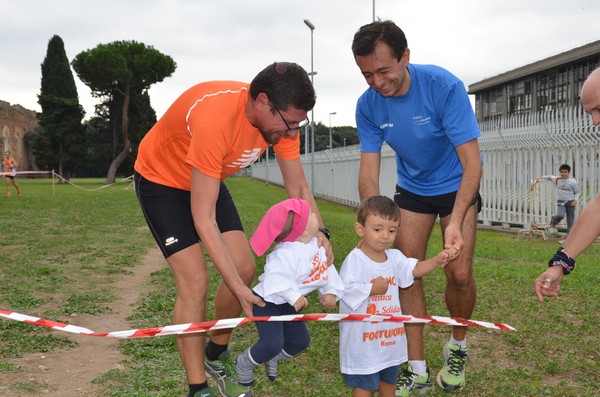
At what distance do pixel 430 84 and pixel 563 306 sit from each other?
3.71m

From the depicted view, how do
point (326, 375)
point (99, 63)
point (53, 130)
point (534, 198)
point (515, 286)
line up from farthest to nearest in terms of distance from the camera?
point (53, 130), point (99, 63), point (534, 198), point (515, 286), point (326, 375)

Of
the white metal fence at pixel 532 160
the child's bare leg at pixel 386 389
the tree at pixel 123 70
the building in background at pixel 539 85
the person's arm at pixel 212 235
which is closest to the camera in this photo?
the person's arm at pixel 212 235

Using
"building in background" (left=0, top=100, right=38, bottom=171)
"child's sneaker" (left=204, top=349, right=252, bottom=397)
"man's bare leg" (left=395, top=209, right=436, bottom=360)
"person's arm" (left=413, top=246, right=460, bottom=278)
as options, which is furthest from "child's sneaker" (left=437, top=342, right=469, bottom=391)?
"building in background" (left=0, top=100, right=38, bottom=171)

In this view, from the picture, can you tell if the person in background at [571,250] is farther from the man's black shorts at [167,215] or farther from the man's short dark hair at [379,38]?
the man's black shorts at [167,215]

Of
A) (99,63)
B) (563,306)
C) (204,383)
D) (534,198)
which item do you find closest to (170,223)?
(204,383)

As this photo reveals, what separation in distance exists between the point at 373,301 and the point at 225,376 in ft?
3.96

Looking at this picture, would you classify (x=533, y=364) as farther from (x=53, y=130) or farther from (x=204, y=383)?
(x=53, y=130)

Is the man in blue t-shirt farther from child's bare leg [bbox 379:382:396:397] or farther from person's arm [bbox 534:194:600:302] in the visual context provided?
person's arm [bbox 534:194:600:302]

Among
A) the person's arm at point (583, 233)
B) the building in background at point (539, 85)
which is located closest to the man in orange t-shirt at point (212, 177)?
the person's arm at point (583, 233)

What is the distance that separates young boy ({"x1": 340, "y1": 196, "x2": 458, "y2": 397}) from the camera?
357 cm

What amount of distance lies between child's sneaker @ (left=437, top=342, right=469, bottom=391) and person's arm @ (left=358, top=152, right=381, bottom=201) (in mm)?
1200

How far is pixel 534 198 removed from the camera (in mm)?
15758

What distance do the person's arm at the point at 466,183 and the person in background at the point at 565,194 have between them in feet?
36.6

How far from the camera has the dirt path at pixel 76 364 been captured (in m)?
4.30
